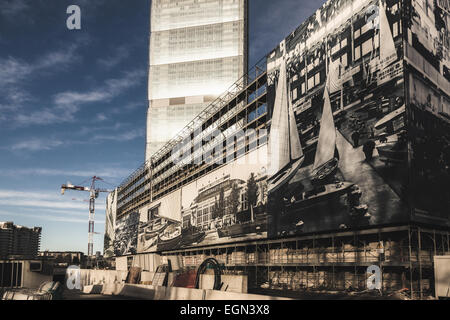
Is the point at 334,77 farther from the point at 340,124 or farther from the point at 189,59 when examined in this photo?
the point at 189,59

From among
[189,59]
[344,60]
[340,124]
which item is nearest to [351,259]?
[340,124]

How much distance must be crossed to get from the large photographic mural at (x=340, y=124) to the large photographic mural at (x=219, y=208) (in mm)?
3554

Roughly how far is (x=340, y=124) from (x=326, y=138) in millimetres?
1967

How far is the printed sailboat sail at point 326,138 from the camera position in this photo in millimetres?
35969

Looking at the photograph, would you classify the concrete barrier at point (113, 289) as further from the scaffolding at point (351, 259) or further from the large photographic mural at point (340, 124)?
the large photographic mural at point (340, 124)

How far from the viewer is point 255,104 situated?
2247 inches

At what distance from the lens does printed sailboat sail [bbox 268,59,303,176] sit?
4116 centimetres

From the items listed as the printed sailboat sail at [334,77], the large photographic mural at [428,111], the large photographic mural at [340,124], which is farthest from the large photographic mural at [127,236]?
the large photographic mural at [428,111]

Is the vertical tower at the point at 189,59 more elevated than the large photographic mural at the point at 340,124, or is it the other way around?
the vertical tower at the point at 189,59

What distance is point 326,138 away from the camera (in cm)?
3656

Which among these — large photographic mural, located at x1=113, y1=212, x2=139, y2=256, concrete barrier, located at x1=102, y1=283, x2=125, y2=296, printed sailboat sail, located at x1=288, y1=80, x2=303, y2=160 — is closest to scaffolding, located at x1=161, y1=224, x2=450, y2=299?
printed sailboat sail, located at x1=288, y1=80, x2=303, y2=160

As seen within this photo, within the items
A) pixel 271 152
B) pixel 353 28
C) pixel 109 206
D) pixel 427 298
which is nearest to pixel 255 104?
pixel 271 152

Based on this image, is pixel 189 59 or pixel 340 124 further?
pixel 189 59

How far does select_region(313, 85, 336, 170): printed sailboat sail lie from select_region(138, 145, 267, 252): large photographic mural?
32.7ft
